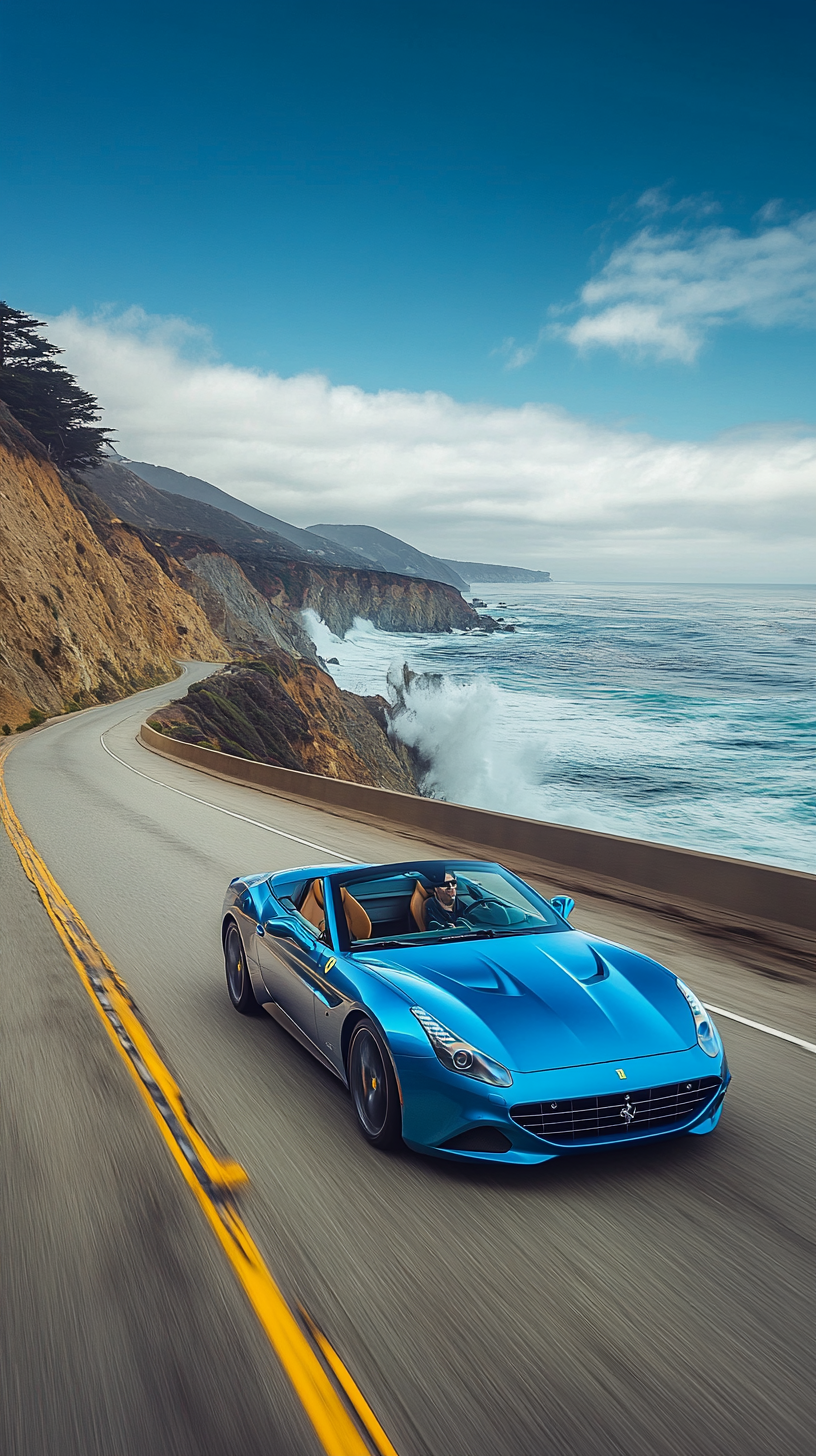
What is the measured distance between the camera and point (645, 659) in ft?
329

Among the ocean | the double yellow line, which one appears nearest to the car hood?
the double yellow line

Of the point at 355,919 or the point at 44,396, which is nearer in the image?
the point at 355,919

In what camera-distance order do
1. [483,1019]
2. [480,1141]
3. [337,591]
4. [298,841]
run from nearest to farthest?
[480,1141] → [483,1019] → [298,841] → [337,591]

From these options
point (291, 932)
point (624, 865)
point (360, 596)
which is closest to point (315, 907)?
point (291, 932)

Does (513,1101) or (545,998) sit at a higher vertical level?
(545,998)

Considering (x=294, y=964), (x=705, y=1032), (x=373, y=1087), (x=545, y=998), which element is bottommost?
(x=373, y=1087)

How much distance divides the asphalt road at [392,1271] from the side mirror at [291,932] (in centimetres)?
66

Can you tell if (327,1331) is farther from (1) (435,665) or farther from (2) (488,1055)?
(1) (435,665)

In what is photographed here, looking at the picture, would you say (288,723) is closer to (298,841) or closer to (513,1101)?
(298,841)

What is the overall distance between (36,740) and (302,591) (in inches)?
4036

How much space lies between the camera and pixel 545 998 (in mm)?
4055

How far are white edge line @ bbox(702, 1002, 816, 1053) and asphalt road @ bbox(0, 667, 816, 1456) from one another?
10 cm

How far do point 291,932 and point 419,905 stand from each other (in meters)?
0.72

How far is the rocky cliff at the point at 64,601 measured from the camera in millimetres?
47156
